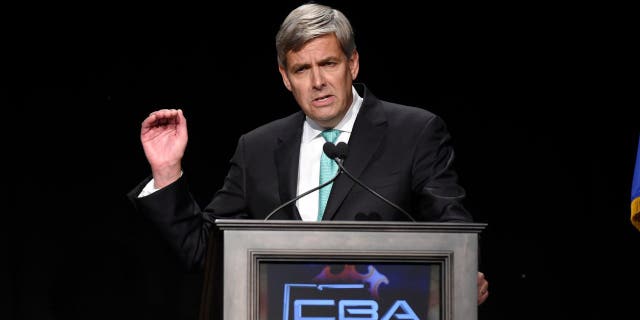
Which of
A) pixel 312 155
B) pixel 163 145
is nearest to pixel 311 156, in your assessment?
pixel 312 155

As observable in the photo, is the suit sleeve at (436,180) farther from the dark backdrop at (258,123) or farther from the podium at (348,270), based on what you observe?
the dark backdrop at (258,123)

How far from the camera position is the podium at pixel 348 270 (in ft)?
5.66

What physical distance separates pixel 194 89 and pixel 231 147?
24cm

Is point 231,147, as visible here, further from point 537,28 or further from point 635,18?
point 635,18

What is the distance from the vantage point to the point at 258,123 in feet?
12.9

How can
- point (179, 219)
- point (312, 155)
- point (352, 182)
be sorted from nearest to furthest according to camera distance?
point (179, 219) < point (352, 182) < point (312, 155)

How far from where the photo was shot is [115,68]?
3.85 m

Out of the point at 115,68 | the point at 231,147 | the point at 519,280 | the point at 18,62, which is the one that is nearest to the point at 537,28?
the point at 519,280

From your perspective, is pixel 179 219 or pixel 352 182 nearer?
pixel 179 219

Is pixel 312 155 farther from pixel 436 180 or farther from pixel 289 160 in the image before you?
pixel 436 180

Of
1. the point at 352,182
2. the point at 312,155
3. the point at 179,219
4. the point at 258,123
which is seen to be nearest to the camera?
the point at 179,219

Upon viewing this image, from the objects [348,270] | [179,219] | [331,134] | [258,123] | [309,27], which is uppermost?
[258,123]

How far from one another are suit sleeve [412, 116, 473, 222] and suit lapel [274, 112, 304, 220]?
0.23m

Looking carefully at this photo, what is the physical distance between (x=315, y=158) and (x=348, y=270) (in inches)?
20.3
